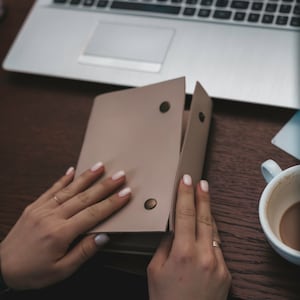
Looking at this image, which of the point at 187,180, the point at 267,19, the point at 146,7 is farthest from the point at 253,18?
the point at 187,180

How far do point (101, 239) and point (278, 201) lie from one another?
0.55 ft

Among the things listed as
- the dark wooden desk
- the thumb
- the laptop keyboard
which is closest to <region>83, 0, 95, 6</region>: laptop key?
the laptop keyboard

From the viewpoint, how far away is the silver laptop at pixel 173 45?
542 millimetres

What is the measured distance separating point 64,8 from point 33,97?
0.14m

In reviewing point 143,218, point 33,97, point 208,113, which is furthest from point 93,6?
point 143,218

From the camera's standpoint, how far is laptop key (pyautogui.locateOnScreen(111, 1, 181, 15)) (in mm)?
625

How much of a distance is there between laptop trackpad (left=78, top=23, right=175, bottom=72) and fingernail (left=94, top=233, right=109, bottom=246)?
223 mm

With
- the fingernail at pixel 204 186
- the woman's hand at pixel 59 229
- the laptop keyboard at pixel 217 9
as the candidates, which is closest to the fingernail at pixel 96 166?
the woman's hand at pixel 59 229

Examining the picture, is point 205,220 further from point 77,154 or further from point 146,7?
point 146,7

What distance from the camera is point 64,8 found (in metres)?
0.68

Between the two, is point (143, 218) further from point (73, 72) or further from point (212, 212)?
point (73, 72)

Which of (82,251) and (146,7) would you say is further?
(146,7)

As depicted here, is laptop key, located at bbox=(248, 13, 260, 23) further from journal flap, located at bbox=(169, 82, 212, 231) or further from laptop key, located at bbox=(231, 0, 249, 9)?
journal flap, located at bbox=(169, 82, 212, 231)

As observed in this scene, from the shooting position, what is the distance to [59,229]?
1.55 feet
